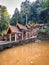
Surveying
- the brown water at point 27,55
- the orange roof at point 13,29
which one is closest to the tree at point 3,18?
the orange roof at point 13,29

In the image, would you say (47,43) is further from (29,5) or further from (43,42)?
(29,5)

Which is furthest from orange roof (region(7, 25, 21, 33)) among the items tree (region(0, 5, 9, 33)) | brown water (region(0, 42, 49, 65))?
brown water (region(0, 42, 49, 65))

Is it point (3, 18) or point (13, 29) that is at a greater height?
point (3, 18)

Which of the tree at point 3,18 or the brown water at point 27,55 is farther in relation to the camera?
the tree at point 3,18

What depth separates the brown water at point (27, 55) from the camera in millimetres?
3188

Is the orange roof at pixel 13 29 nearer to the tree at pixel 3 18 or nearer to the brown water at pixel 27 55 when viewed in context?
the tree at pixel 3 18

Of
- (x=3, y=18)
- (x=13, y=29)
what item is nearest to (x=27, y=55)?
(x=13, y=29)

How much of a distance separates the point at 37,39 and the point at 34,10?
0.68 m

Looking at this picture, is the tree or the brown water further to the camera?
the tree

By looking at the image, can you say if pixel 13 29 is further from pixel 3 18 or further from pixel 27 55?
pixel 27 55

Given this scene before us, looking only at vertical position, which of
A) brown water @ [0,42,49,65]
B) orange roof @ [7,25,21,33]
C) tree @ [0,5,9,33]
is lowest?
brown water @ [0,42,49,65]

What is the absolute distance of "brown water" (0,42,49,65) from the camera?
10.5 ft

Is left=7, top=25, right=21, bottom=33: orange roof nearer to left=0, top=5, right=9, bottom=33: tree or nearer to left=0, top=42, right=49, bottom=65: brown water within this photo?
left=0, top=5, right=9, bottom=33: tree

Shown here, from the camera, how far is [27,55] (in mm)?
3506
